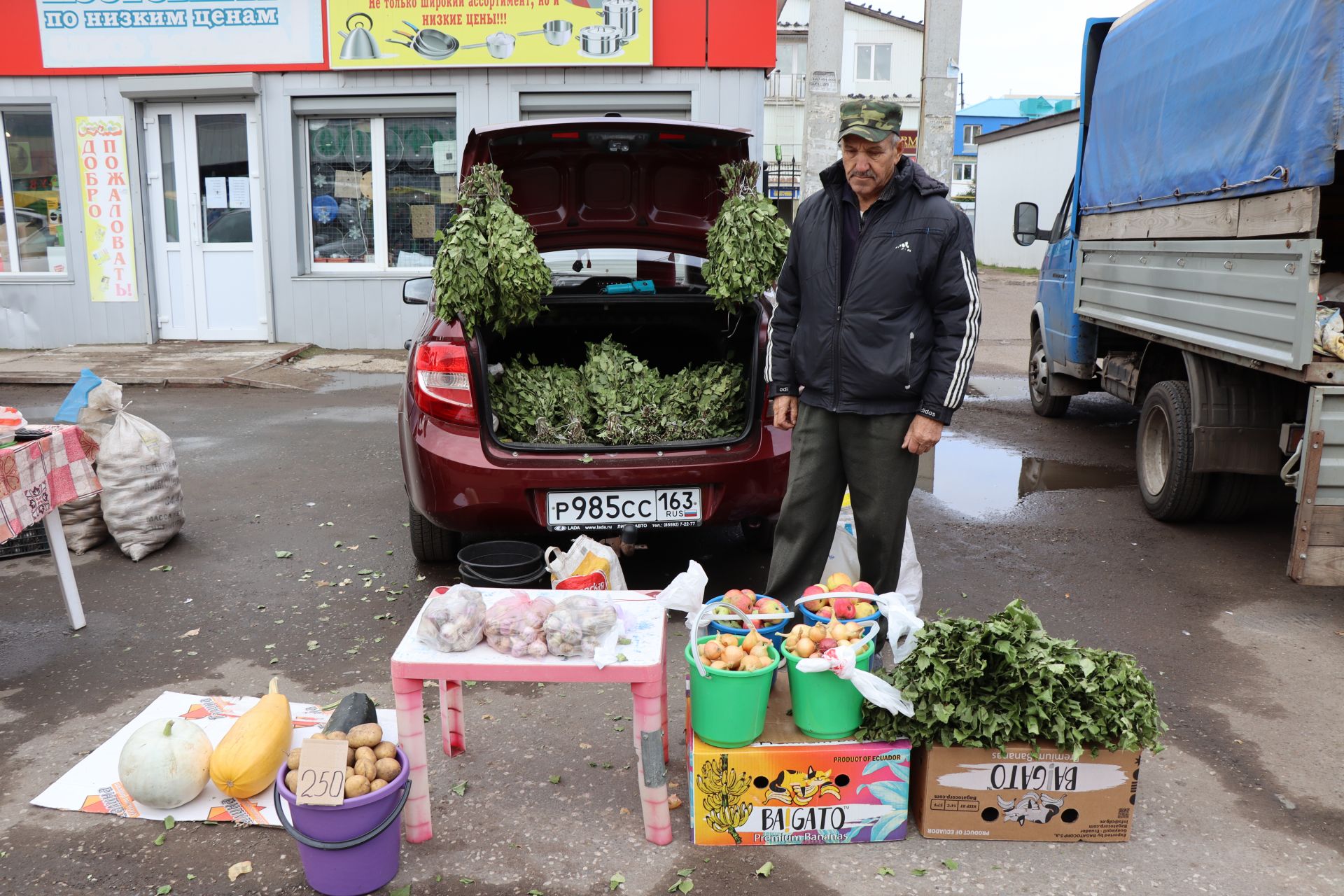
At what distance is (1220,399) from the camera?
17.4 ft

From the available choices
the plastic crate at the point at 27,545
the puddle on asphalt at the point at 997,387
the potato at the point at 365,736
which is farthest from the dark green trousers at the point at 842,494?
the puddle on asphalt at the point at 997,387

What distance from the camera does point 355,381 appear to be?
10516 mm

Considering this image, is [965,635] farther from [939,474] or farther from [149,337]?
[149,337]

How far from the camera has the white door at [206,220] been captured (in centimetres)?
1198

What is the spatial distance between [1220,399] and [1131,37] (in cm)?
261

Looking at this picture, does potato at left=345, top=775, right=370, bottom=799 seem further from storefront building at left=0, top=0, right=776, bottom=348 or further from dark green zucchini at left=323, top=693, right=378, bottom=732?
storefront building at left=0, top=0, right=776, bottom=348

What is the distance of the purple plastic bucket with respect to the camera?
100 inches

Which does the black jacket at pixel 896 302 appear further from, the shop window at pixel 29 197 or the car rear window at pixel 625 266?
the shop window at pixel 29 197

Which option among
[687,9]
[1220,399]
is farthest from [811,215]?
[687,9]

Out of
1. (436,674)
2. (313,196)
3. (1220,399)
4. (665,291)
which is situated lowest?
(436,674)

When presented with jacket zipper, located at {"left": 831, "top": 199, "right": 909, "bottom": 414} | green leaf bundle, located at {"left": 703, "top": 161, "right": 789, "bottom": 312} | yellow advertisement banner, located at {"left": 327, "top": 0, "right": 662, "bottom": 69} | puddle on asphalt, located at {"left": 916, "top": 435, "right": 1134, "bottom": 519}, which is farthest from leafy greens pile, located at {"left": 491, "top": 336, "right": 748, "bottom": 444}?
yellow advertisement banner, located at {"left": 327, "top": 0, "right": 662, "bottom": 69}

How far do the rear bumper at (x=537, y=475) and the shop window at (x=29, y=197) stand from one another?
34.5 ft

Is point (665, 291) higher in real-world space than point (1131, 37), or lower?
lower

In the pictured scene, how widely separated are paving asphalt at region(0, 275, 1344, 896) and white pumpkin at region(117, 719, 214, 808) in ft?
0.32
